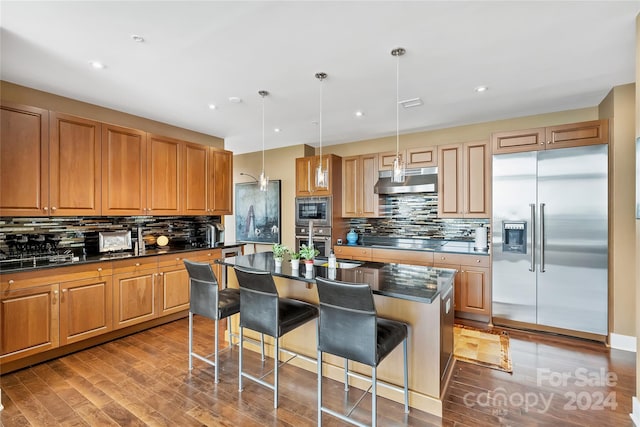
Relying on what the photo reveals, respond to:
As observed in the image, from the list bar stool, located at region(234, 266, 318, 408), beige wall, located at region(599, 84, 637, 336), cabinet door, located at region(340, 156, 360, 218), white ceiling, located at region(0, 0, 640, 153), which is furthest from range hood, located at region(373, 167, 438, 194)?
bar stool, located at region(234, 266, 318, 408)

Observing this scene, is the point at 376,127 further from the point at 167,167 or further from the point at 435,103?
the point at 167,167

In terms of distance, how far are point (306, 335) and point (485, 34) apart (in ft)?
9.49

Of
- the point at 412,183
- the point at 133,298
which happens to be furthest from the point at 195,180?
the point at 412,183

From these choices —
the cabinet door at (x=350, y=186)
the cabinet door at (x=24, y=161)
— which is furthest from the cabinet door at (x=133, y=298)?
the cabinet door at (x=350, y=186)

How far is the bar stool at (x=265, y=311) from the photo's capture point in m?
2.18

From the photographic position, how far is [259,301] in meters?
2.27

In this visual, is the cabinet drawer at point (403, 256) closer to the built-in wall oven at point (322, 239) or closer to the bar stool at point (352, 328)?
the built-in wall oven at point (322, 239)

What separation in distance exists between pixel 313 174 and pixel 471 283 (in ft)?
9.73

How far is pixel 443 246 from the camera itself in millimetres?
4453

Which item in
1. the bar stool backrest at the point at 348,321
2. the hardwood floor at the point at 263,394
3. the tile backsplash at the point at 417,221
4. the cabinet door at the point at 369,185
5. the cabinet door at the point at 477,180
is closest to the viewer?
the bar stool backrest at the point at 348,321

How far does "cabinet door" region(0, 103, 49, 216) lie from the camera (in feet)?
8.84

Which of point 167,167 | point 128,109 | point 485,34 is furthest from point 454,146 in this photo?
point 128,109

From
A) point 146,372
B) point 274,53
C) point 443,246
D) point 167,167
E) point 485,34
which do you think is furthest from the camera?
point 443,246

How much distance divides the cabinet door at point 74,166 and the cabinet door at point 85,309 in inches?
31.4
